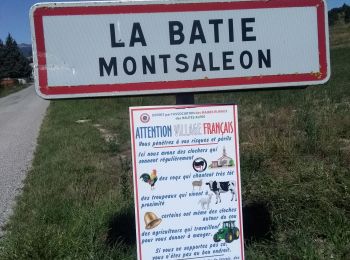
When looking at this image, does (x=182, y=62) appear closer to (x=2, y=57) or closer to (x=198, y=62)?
(x=198, y=62)

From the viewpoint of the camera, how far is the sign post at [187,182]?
2.68 meters

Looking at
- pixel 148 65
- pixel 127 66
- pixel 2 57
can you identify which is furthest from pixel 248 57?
pixel 2 57

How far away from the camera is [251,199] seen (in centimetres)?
483

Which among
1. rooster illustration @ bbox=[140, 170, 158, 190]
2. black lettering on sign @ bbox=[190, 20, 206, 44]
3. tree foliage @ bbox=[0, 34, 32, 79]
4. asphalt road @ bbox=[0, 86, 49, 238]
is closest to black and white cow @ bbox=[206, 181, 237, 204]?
rooster illustration @ bbox=[140, 170, 158, 190]

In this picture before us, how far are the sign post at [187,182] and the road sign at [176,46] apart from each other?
0.16 m

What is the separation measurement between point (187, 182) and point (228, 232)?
34 centimetres

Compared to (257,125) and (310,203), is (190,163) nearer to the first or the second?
(310,203)

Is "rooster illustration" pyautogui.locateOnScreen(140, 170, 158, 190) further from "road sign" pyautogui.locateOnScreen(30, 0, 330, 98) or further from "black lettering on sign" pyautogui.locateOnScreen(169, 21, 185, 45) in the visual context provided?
"black lettering on sign" pyautogui.locateOnScreen(169, 21, 185, 45)

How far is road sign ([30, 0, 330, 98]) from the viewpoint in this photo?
2.61 meters

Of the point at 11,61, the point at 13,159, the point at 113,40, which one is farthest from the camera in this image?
the point at 11,61

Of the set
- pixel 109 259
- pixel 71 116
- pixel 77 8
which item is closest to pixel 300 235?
pixel 109 259

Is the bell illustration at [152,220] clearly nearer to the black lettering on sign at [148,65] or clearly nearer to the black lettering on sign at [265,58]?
the black lettering on sign at [148,65]

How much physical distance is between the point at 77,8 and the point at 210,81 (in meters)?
0.75

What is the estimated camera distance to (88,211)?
463 centimetres
